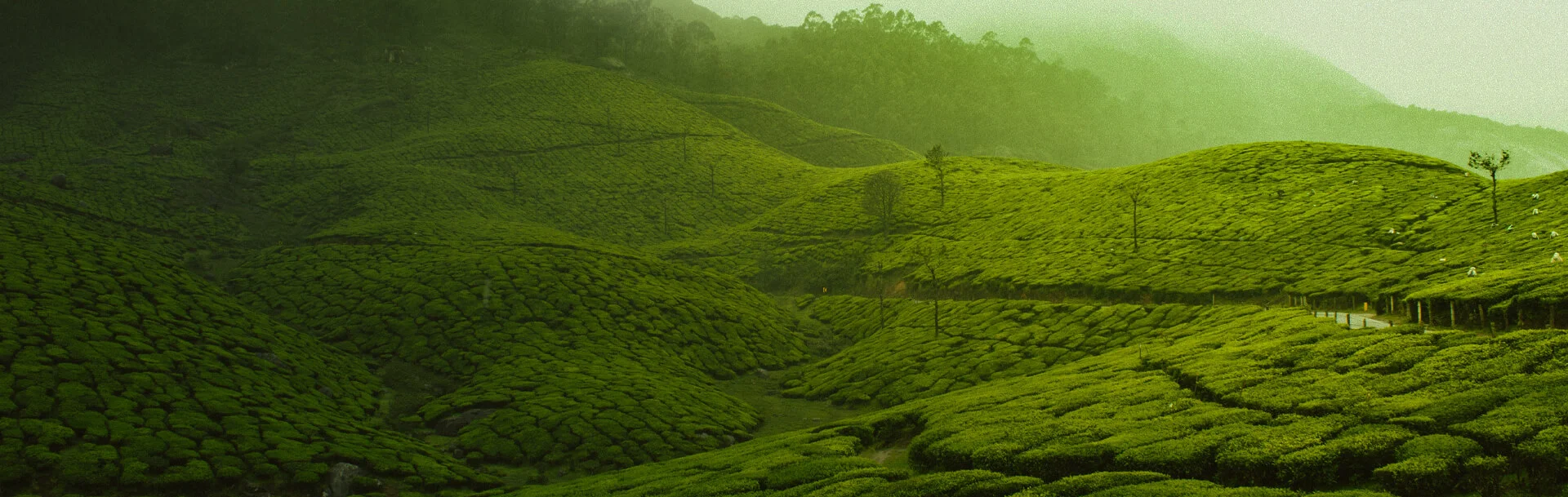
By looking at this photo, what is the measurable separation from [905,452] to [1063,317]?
3584 centimetres

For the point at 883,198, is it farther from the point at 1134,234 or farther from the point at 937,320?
the point at 937,320

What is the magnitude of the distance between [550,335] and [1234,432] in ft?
195

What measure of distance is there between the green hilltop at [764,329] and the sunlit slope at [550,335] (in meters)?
0.37

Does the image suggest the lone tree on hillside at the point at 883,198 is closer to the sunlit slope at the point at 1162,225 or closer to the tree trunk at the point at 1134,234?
the sunlit slope at the point at 1162,225

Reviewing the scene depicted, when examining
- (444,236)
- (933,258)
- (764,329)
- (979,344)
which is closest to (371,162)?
(444,236)

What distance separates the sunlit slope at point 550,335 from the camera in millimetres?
56250

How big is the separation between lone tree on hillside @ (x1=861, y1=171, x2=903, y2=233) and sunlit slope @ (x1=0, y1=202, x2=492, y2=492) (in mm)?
78823

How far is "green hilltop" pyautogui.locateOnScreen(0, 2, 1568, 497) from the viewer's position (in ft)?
103

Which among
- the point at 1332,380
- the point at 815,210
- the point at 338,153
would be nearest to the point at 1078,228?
the point at 815,210

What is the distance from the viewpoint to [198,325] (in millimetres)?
60500

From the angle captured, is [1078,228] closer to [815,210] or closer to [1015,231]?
[1015,231]

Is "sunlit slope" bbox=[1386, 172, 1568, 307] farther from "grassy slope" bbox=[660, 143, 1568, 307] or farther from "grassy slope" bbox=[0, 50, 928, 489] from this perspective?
"grassy slope" bbox=[0, 50, 928, 489]

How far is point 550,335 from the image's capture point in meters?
76.6

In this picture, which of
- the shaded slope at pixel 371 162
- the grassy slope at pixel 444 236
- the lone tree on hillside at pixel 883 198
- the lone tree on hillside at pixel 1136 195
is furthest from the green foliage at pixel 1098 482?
the lone tree on hillside at pixel 883 198
